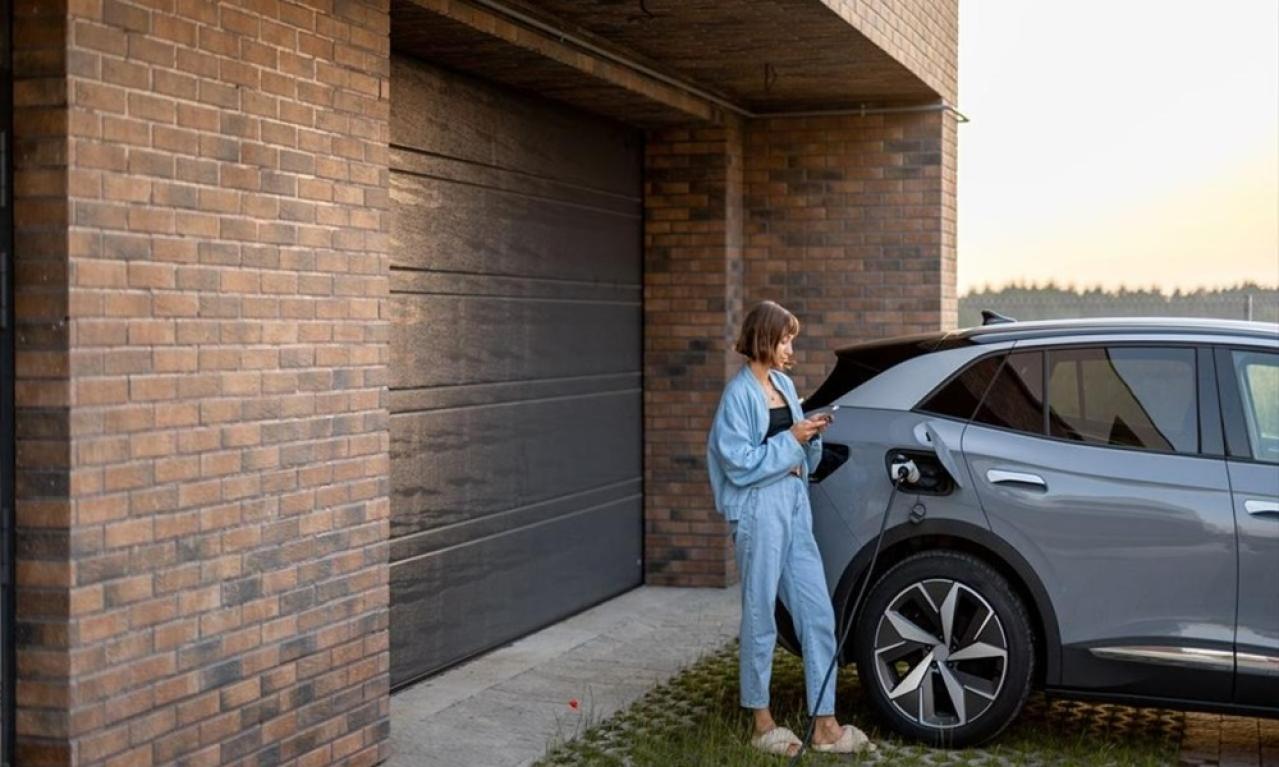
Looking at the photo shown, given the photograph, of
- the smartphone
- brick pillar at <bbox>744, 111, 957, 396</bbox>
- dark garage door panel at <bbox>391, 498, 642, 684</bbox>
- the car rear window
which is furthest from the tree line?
the smartphone

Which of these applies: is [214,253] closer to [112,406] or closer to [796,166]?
[112,406]

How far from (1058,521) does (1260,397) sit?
934 millimetres

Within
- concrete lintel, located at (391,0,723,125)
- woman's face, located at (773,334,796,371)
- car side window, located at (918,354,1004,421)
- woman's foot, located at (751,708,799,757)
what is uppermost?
concrete lintel, located at (391,0,723,125)

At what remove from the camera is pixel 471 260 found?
29.4 ft

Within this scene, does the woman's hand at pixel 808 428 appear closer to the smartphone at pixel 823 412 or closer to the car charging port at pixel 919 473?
the smartphone at pixel 823 412

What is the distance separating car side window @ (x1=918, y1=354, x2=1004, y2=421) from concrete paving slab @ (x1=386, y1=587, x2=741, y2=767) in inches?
78.6

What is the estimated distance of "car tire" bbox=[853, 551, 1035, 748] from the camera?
7051mm

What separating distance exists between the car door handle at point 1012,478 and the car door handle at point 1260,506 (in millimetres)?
763

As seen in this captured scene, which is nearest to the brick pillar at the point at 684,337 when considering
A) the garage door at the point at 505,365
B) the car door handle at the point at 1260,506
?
the garage door at the point at 505,365

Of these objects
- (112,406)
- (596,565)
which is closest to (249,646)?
(112,406)

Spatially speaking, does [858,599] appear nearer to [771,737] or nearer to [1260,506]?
[771,737]

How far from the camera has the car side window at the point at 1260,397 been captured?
696 centimetres

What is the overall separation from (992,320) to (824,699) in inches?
74.8

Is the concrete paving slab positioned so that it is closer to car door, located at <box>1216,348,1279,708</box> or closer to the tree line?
car door, located at <box>1216,348,1279,708</box>
